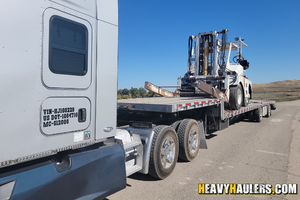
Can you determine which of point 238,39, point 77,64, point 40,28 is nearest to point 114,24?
point 77,64

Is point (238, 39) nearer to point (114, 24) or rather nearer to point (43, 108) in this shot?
point (114, 24)

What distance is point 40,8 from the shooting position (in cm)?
216

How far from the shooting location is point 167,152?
14.3ft

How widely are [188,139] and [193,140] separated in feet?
1.56

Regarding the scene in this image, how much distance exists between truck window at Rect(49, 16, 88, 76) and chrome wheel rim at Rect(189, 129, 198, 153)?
11.3ft

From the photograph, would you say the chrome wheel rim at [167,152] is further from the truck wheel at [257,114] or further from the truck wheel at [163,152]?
the truck wheel at [257,114]

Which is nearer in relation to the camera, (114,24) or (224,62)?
(114,24)

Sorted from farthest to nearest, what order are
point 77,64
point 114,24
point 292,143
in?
point 292,143, point 114,24, point 77,64

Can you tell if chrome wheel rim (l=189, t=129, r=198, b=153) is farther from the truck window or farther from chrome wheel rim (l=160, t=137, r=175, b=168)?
the truck window

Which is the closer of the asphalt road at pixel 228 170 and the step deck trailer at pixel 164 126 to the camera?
the asphalt road at pixel 228 170

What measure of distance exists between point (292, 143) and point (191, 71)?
14.6ft

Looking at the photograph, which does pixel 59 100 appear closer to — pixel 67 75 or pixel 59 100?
pixel 59 100

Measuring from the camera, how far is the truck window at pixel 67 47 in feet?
7.42

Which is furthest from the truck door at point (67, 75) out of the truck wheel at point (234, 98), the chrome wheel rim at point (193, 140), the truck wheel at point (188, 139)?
the truck wheel at point (234, 98)
